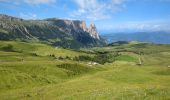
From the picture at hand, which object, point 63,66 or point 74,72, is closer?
point 74,72

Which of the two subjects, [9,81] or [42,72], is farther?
[42,72]

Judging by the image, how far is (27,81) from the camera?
356 feet

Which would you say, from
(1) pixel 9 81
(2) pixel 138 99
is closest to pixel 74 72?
(1) pixel 9 81

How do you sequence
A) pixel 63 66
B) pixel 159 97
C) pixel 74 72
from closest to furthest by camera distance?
pixel 159 97, pixel 74 72, pixel 63 66

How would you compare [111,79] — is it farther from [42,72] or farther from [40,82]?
[42,72]

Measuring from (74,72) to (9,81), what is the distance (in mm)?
46606

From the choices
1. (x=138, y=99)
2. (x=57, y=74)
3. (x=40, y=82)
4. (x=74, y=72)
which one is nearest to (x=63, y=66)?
(x=74, y=72)

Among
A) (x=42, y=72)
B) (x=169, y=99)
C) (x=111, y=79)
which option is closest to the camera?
(x=169, y=99)

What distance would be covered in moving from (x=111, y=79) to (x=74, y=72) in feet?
122

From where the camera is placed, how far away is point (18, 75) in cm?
11238

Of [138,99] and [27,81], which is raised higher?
[138,99]

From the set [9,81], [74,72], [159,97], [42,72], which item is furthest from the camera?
[74,72]

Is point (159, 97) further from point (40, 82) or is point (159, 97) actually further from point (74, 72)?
point (74, 72)

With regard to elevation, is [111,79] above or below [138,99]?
below
